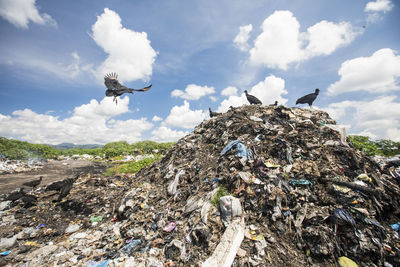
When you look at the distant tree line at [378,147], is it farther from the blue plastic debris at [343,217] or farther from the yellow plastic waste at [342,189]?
the blue plastic debris at [343,217]

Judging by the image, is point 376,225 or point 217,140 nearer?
point 376,225

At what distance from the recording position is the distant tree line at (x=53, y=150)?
37.2 ft

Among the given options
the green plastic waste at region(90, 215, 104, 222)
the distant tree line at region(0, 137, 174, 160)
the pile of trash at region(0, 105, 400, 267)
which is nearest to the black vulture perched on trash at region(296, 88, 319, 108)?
the pile of trash at region(0, 105, 400, 267)

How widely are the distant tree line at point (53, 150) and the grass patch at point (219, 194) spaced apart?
10.5m

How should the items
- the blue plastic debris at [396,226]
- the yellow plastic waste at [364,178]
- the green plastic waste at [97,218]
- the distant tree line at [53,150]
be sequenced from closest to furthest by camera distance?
the blue plastic debris at [396,226] < the yellow plastic waste at [364,178] < the green plastic waste at [97,218] < the distant tree line at [53,150]

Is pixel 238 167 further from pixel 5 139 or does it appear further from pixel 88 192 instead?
pixel 5 139

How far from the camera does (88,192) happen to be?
5691 mm

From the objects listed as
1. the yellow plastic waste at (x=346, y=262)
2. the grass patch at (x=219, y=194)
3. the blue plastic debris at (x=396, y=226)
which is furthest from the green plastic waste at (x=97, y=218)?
the blue plastic debris at (x=396, y=226)

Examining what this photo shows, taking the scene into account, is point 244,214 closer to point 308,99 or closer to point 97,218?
point 97,218

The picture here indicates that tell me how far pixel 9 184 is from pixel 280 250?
406 inches

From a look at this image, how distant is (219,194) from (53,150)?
17542 mm

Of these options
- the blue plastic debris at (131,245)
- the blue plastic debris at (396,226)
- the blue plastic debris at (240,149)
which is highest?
the blue plastic debris at (240,149)

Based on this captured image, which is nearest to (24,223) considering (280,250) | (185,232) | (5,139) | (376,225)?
(185,232)

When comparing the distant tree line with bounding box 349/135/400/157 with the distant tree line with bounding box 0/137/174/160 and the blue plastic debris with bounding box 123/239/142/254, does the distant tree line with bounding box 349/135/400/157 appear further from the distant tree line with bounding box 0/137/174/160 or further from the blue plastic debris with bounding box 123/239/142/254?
the distant tree line with bounding box 0/137/174/160
